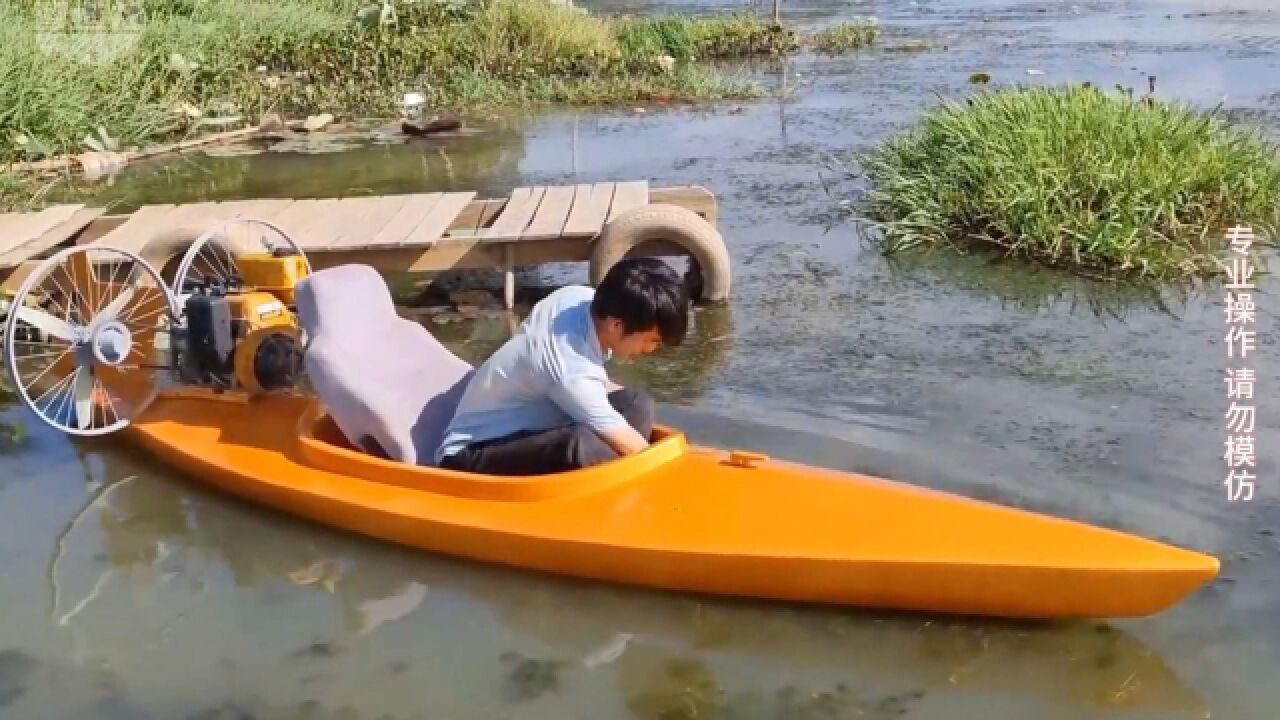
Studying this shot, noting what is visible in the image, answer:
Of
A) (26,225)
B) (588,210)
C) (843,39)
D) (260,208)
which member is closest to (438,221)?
(588,210)

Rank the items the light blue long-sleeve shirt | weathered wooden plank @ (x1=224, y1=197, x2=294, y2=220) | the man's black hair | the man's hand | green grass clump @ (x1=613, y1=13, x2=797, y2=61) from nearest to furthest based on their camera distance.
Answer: the man's black hair, the light blue long-sleeve shirt, the man's hand, weathered wooden plank @ (x1=224, y1=197, x2=294, y2=220), green grass clump @ (x1=613, y1=13, x2=797, y2=61)

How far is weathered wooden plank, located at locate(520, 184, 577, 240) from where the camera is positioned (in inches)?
271

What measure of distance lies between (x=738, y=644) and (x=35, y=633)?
222 centimetres

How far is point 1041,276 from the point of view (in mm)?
7086

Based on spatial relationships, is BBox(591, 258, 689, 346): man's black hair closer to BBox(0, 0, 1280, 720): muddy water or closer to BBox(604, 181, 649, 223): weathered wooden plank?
BBox(0, 0, 1280, 720): muddy water

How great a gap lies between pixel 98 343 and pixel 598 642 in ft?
8.29

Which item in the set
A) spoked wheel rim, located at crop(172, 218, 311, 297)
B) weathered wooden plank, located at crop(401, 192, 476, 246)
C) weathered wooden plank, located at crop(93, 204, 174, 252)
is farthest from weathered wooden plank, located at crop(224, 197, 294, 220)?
weathered wooden plank, located at crop(401, 192, 476, 246)

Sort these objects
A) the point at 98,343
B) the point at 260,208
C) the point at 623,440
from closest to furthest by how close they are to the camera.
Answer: the point at 623,440 < the point at 98,343 < the point at 260,208

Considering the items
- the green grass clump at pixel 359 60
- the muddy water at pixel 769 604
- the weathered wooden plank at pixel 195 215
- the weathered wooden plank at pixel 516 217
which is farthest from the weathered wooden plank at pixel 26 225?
the green grass clump at pixel 359 60

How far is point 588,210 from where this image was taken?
24.2ft

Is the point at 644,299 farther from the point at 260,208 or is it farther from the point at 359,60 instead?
the point at 359,60

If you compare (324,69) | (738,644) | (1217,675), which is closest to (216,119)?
(324,69)

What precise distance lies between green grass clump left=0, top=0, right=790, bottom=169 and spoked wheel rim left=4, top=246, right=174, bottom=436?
238 inches

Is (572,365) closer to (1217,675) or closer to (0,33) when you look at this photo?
(1217,675)
